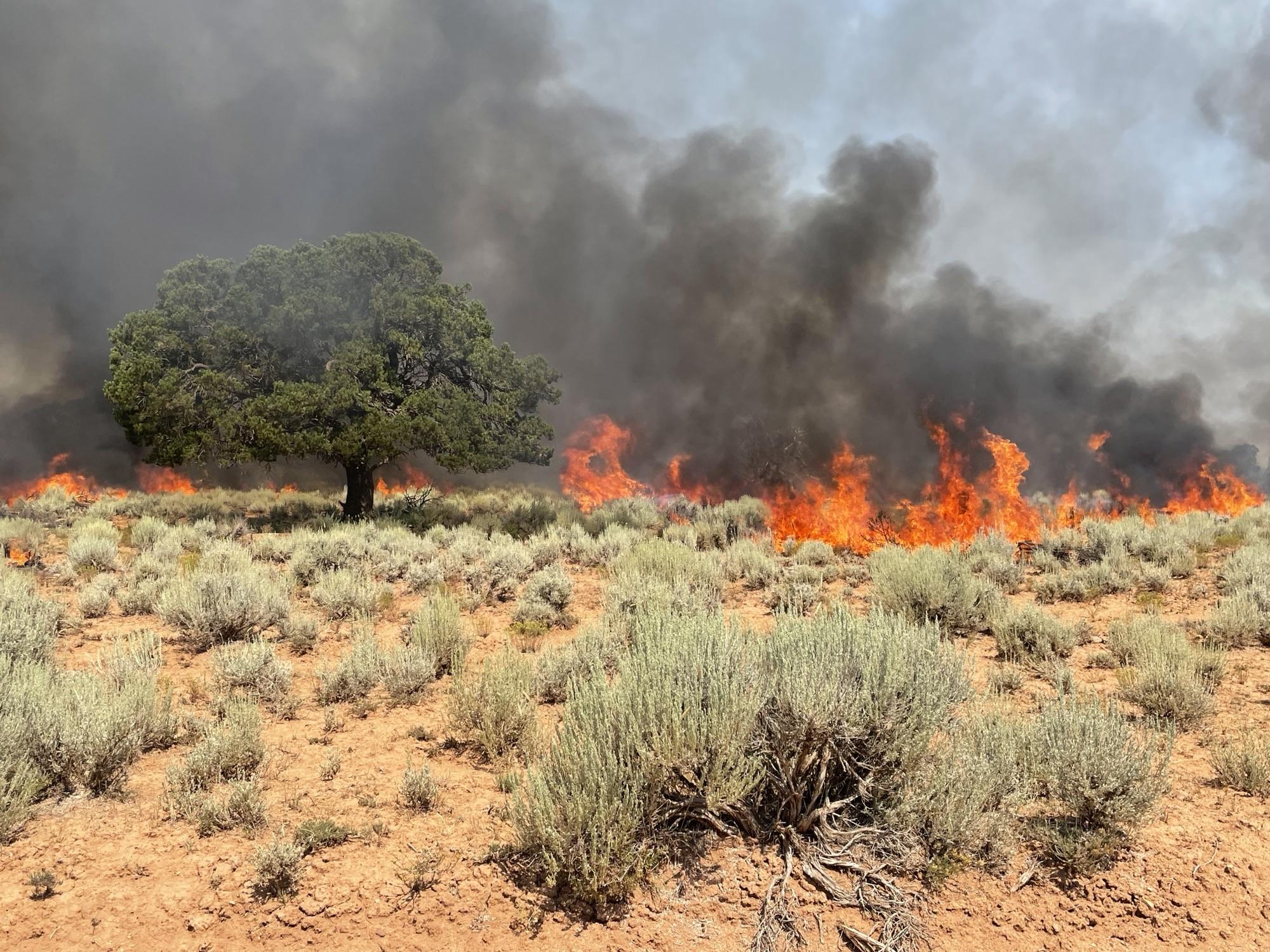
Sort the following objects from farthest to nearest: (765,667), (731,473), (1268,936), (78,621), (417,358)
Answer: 1. (731,473)
2. (417,358)
3. (78,621)
4. (765,667)
5. (1268,936)

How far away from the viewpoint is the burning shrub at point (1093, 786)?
4.29 metres

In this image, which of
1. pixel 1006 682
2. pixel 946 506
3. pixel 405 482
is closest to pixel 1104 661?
pixel 1006 682

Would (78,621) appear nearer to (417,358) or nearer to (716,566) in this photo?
(716,566)

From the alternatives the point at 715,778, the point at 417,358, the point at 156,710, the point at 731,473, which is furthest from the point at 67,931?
the point at 731,473

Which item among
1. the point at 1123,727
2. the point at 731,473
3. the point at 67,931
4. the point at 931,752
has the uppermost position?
the point at 731,473

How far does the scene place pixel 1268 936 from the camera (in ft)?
12.5

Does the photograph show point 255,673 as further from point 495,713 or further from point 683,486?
point 683,486

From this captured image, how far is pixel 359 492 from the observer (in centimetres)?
1927

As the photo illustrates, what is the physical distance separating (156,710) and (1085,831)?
23.0ft

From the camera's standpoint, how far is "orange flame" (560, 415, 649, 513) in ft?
97.1

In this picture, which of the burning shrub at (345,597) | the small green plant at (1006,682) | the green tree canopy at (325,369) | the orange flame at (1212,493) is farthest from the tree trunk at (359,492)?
the orange flame at (1212,493)

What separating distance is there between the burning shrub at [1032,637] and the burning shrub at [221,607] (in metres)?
9.15

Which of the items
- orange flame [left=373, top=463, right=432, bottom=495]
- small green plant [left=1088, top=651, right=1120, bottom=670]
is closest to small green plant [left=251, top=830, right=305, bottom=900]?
small green plant [left=1088, top=651, right=1120, bottom=670]

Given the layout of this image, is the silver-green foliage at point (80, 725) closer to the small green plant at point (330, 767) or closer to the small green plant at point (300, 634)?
the small green plant at point (330, 767)
